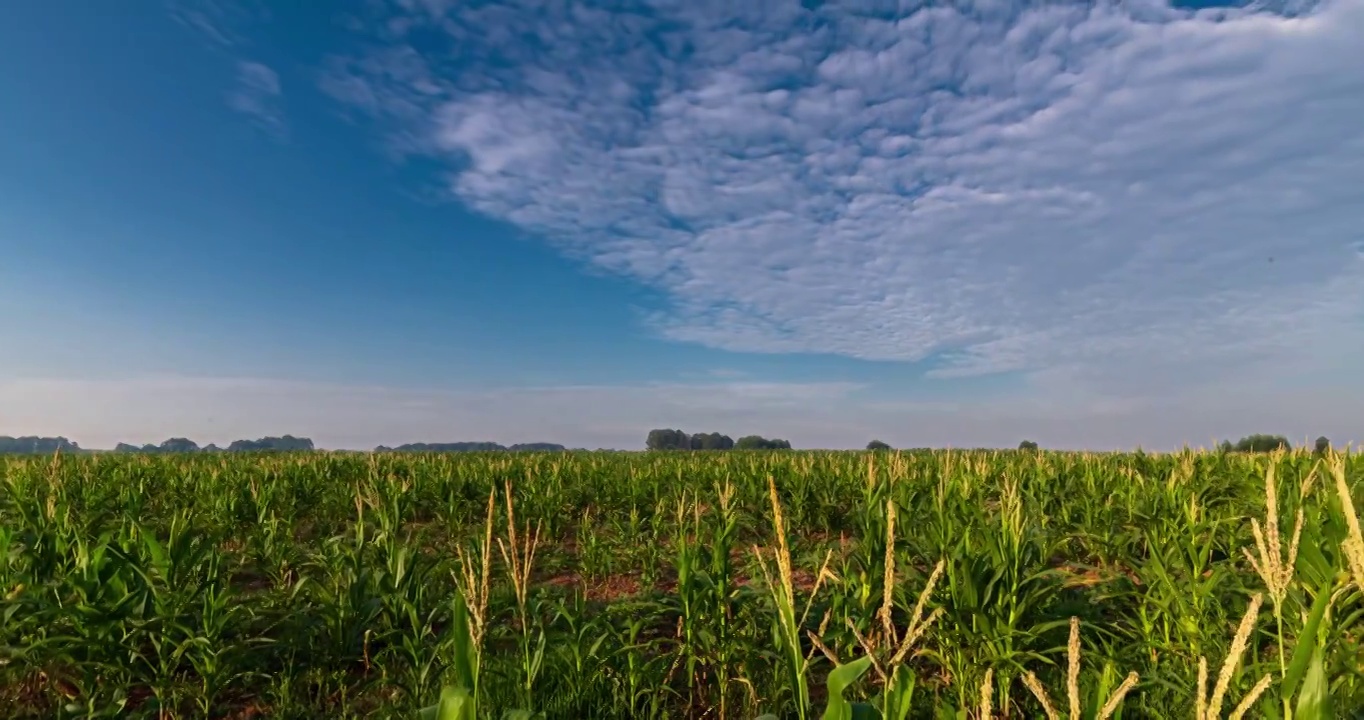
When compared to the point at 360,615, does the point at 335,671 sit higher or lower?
lower

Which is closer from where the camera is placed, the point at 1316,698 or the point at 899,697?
the point at 1316,698

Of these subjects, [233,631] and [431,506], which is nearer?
[233,631]

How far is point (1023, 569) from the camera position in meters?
4.80

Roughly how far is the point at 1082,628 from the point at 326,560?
7.20 meters

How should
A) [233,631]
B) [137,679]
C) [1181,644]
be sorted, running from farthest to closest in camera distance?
[233,631] < [137,679] < [1181,644]

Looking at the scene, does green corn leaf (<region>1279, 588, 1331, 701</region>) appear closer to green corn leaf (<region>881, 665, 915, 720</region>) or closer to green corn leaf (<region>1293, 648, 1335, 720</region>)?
green corn leaf (<region>1293, 648, 1335, 720</region>)

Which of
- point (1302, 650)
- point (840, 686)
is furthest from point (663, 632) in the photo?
point (1302, 650)

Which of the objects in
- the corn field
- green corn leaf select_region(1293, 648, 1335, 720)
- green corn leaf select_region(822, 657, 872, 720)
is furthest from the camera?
the corn field

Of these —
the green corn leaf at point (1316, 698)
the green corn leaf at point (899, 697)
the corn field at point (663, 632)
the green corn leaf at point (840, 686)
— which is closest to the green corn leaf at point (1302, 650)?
the green corn leaf at point (1316, 698)

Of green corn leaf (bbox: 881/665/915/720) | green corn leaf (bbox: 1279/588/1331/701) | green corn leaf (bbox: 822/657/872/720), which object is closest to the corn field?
green corn leaf (bbox: 881/665/915/720)

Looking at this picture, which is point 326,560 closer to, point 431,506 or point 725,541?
point 725,541

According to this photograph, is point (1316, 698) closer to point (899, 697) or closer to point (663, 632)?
point (899, 697)

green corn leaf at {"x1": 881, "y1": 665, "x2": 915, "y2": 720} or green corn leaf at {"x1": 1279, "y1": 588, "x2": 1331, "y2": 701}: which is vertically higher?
green corn leaf at {"x1": 1279, "y1": 588, "x2": 1331, "y2": 701}

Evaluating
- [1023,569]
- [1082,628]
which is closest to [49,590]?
[1023,569]
